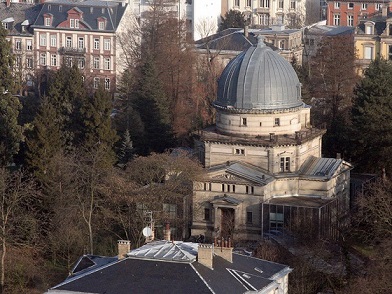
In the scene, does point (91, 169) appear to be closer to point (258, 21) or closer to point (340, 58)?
point (340, 58)

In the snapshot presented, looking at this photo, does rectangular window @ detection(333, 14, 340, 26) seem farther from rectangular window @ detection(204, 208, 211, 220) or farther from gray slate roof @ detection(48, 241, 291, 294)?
gray slate roof @ detection(48, 241, 291, 294)

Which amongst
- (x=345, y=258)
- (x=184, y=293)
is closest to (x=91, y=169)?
(x=345, y=258)

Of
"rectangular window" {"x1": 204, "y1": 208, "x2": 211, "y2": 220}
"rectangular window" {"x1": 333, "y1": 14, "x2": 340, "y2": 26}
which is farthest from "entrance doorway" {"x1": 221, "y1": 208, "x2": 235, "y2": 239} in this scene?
"rectangular window" {"x1": 333, "y1": 14, "x2": 340, "y2": 26}

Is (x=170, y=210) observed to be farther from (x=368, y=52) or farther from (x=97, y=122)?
(x=368, y=52)

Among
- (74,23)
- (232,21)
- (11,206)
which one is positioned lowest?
(11,206)

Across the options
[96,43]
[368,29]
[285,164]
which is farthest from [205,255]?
[96,43]

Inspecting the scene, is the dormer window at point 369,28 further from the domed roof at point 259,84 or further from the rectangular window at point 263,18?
the domed roof at point 259,84

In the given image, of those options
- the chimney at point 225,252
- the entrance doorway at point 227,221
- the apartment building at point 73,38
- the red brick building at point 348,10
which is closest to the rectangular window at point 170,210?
the entrance doorway at point 227,221
